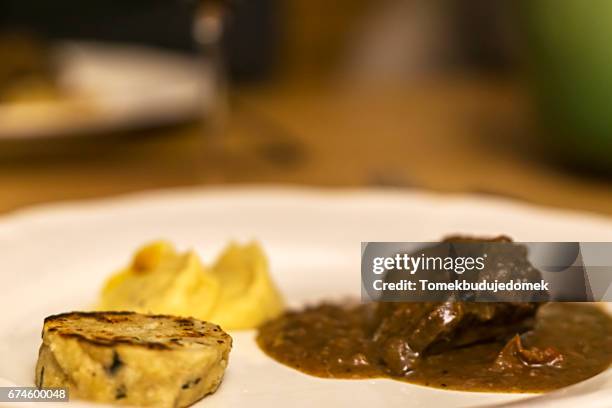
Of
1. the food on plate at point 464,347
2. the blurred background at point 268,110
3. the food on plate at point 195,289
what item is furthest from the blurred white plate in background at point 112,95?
the food on plate at point 464,347

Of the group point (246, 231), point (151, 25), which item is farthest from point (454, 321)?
point (151, 25)

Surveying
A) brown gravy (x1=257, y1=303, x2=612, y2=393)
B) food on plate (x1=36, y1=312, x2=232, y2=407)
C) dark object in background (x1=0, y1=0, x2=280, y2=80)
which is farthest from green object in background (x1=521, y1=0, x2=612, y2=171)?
dark object in background (x1=0, y1=0, x2=280, y2=80)

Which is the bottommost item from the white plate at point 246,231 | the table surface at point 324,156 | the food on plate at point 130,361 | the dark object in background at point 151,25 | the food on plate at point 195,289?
the food on plate at point 130,361

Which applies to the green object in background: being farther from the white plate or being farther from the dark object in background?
the dark object in background

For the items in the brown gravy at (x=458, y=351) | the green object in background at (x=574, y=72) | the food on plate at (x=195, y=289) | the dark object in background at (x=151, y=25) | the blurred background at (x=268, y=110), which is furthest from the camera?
the dark object in background at (x=151, y=25)

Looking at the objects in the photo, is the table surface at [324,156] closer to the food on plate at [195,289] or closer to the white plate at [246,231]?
the white plate at [246,231]

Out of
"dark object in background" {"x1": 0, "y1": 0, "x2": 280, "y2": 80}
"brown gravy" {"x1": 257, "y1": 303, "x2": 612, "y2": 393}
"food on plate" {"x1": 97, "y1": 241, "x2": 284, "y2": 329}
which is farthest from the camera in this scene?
"dark object in background" {"x1": 0, "y1": 0, "x2": 280, "y2": 80}

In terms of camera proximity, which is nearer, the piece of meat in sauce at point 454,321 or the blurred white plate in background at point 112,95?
the piece of meat in sauce at point 454,321
